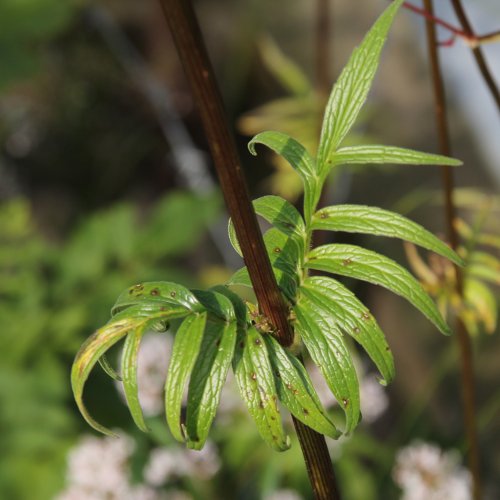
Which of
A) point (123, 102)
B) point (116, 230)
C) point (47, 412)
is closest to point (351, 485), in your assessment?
point (47, 412)

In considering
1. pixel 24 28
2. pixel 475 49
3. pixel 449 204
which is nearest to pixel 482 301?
pixel 449 204

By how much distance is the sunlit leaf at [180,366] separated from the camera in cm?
38

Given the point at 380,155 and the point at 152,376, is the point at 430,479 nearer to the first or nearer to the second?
the point at 152,376

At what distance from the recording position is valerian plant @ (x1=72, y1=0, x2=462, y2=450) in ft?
1.27

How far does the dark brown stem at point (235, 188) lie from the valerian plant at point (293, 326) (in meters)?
0.02

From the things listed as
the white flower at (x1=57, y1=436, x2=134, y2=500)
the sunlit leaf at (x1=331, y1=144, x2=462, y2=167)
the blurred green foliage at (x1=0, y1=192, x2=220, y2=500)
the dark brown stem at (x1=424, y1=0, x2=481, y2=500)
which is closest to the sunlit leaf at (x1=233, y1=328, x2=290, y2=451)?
the sunlit leaf at (x1=331, y1=144, x2=462, y2=167)

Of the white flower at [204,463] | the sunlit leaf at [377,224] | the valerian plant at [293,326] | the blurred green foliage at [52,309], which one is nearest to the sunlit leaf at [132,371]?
the valerian plant at [293,326]

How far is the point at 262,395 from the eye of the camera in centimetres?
39

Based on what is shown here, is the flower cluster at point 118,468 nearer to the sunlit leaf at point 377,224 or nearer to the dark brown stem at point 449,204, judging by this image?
the dark brown stem at point 449,204

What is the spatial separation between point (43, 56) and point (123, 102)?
34 centimetres

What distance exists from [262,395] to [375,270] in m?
0.08

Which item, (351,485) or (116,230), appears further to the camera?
(116,230)

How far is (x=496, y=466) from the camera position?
1.48 metres

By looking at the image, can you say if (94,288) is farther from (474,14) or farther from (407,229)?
(407,229)
